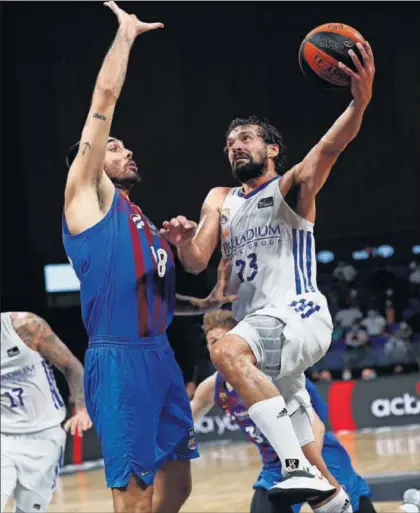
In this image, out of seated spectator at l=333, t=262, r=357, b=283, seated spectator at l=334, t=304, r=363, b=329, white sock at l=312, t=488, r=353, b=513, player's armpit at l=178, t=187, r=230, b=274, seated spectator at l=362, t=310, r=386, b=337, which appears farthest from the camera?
seated spectator at l=333, t=262, r=357, b=283

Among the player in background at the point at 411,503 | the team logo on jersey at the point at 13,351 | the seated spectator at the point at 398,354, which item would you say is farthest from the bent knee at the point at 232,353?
the seated spectator at the point at 398,354

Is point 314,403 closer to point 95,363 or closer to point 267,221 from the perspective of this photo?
point 267,221

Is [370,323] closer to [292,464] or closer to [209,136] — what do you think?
[209,136]

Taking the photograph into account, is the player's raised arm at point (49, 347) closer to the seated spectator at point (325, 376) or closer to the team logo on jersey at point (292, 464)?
the team logo on jersey at point (292, 464)

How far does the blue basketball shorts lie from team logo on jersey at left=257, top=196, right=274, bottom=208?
933mm

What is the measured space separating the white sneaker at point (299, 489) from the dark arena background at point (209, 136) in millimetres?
9790

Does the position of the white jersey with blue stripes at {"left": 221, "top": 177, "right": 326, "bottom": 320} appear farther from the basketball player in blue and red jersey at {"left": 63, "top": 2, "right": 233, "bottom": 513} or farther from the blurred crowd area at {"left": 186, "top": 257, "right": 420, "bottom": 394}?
the blurred crowd area at {"left": 186, "top": 257, "right": 420, "bottom": 394}

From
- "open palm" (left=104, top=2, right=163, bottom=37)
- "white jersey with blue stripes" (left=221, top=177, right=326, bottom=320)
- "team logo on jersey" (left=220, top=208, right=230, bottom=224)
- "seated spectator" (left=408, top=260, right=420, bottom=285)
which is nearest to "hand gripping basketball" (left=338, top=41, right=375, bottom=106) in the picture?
"white jersey with blue stripes" (left=221, top=177, right=326, bottom=320)

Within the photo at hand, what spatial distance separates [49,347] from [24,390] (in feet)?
1.41

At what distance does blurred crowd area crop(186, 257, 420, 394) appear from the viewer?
45.8ft

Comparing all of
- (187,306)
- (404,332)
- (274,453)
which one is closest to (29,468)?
(274,453)

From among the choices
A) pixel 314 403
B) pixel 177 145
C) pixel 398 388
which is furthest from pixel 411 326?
pixel 314 403

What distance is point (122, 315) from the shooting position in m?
4.57

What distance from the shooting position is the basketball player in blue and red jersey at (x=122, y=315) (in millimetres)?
4398
